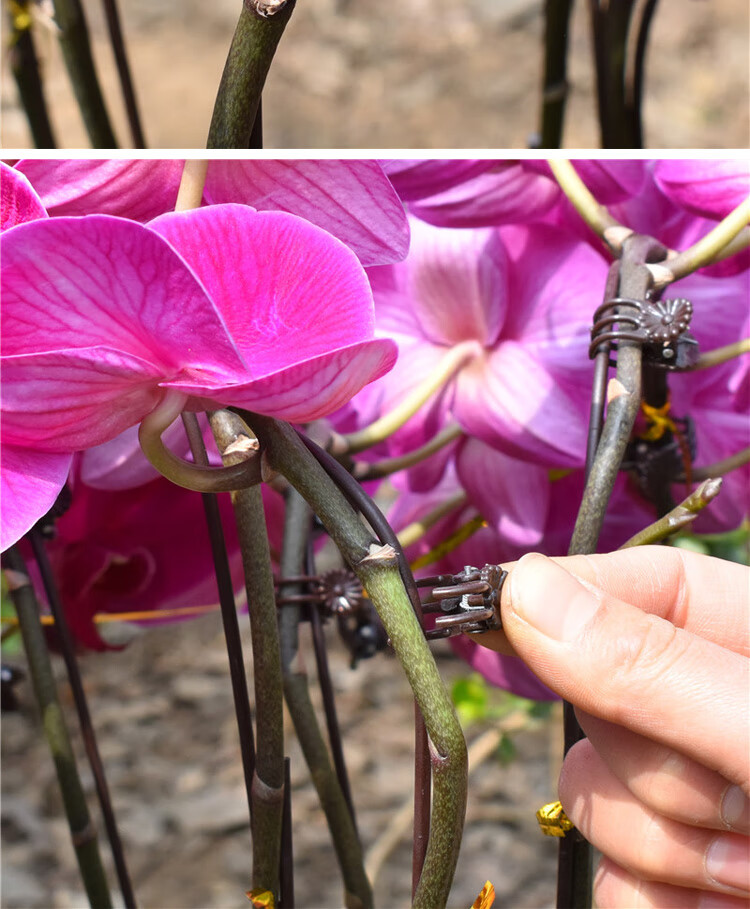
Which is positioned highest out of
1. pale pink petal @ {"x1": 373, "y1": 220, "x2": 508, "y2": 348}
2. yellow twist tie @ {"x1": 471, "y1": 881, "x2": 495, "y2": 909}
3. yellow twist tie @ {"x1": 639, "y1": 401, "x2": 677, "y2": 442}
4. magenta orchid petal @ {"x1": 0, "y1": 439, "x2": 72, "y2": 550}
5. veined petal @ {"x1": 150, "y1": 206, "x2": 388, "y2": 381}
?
veined petal @ {"x1": 150, "y1": 206, "x2": 388, "y2": 381}

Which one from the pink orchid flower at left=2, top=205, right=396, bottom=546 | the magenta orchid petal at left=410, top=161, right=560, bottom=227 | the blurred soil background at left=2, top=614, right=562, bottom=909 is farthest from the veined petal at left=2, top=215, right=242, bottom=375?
the blurred soil background at left=2, top=614, right=562, bottom=909

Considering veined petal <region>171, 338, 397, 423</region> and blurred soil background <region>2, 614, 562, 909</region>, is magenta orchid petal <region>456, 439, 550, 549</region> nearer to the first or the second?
veined petal <region>171, 338, 397, 423</region>

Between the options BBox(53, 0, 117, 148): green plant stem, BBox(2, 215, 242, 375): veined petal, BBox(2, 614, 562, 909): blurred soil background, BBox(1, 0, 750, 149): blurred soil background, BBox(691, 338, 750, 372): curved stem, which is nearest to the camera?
BBox(2, 215, 242, 375): veined petal

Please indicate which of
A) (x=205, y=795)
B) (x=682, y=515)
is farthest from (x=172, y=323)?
(x=205, y=795)

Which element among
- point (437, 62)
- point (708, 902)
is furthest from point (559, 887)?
point (437, 62)

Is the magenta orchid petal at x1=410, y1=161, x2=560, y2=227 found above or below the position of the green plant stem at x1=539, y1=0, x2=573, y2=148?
below

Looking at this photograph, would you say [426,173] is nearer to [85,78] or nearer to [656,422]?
[656,422]
